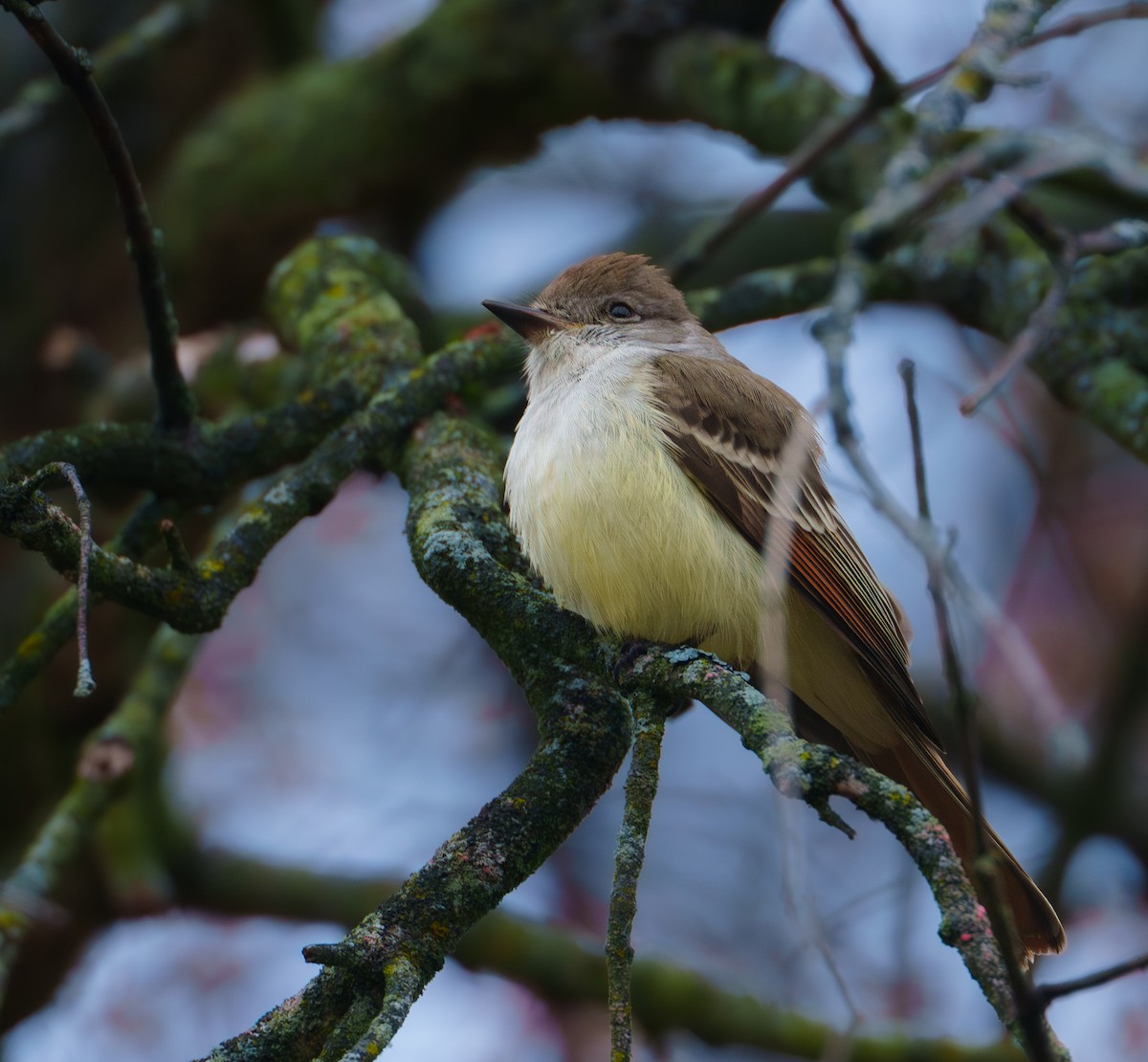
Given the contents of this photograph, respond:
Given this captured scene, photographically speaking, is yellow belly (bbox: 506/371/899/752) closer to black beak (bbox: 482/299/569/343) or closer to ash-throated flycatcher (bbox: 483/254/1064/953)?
ash-throated flycatcher (bbox: 483/254/1064/953)

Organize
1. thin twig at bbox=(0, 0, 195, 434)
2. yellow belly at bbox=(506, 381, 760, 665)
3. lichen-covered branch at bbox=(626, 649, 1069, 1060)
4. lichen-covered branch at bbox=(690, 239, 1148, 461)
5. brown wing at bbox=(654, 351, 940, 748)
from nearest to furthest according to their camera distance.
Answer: lichen-covered branch at bbox=(626, 649, 1069, 1060) → thin twig at bbox=(0, 0, 195, 434) → yellow belly at bbox=(506, 381, 760, 665) → brown wing at bbox=(654, 351, 940, 748) → lichen-covered branch at bbox=(690, 239, 1148, 461)

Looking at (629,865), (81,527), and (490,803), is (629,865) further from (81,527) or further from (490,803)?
(81,527)

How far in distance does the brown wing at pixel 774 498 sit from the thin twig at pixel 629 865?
4.42 feet

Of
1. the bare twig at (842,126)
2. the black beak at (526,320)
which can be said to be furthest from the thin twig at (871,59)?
the black beak at (526,320)

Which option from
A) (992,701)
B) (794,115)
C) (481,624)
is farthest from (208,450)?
(992,701)

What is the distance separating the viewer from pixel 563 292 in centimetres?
544

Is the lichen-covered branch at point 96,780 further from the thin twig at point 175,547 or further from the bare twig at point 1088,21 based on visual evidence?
the bare twig at point 1088,21

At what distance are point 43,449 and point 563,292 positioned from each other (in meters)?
2.34

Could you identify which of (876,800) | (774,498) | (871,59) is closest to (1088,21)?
(871,59)


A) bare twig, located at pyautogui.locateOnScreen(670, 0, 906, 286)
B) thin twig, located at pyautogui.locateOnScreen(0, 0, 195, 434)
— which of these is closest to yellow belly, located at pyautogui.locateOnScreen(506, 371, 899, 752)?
thin twig, located at pyautogui.locateOnScreen(0, 0, 195, 434)

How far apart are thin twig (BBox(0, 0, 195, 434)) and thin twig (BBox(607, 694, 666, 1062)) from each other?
205 centimetres

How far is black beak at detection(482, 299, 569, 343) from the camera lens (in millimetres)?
4984

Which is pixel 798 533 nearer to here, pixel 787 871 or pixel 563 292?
pixel 563 292

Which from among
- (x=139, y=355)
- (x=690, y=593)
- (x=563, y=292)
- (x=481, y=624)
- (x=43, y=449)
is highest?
(x=139, y=355)
